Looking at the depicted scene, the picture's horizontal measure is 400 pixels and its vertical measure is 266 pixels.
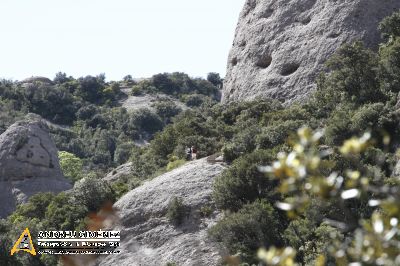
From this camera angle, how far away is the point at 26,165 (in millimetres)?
42781

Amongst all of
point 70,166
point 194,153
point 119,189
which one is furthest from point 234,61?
point 70,166

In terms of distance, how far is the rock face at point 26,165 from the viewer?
41.2 meters

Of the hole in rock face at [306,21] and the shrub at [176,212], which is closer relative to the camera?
the shrub at [176,212]

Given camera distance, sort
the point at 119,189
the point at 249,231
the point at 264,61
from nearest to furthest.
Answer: the point at 249,231
the point at 119,189
the point at 264,61

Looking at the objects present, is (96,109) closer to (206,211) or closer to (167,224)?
(167,224)

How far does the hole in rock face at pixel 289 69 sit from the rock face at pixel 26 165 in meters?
14.0

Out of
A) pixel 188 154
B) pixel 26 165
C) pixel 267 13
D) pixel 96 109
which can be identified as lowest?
pixel 96 109

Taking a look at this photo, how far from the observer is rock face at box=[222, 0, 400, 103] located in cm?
4009

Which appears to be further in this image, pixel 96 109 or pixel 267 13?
pixel 96 109

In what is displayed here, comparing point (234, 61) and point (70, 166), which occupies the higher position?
point (234, 61)

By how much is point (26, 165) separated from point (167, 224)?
62.4ft

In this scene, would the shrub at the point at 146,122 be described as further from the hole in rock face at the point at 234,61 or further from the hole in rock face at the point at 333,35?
the hole in rock face at the point at 333,35

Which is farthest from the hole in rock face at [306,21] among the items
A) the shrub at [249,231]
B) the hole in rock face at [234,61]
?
the shrub at [249,231]

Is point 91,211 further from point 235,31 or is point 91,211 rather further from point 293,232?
point 235,31
